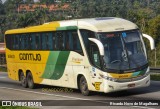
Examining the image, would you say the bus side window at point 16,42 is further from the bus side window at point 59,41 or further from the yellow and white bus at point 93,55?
the bus side window at point 59,41

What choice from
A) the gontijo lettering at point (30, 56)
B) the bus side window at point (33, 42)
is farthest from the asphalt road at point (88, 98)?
the bus side window at point (33, 42)

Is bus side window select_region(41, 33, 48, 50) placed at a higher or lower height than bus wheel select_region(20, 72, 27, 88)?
higher

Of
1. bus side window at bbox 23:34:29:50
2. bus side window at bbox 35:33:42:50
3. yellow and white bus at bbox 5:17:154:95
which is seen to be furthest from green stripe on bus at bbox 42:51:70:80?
bus side window at bbox 23:34:29:50

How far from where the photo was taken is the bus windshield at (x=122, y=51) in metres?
17.8

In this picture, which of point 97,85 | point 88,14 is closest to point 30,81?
point 97,85

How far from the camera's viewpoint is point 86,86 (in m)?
19.2

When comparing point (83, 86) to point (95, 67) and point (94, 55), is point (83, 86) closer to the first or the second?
point (95, 67)

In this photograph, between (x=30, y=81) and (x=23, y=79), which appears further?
(x=23, y=79)

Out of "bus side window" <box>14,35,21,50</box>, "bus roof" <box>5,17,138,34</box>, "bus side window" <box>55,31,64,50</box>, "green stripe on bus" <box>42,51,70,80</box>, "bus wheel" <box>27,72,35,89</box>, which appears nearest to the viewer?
"bus roof" <box>5,17,138,34</box>

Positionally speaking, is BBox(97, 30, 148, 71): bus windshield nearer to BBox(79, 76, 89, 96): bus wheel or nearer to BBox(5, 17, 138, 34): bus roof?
BBox(5, 17, 138, 34): bus roof

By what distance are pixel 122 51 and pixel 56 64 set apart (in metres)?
4.60

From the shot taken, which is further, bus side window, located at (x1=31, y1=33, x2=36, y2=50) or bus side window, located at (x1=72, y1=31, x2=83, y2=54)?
bus side window, located at (x1=31, y1=33, x2=36, y2=50)

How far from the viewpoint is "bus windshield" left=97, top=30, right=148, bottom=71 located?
17.8 meters

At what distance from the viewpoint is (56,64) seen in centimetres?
2172
